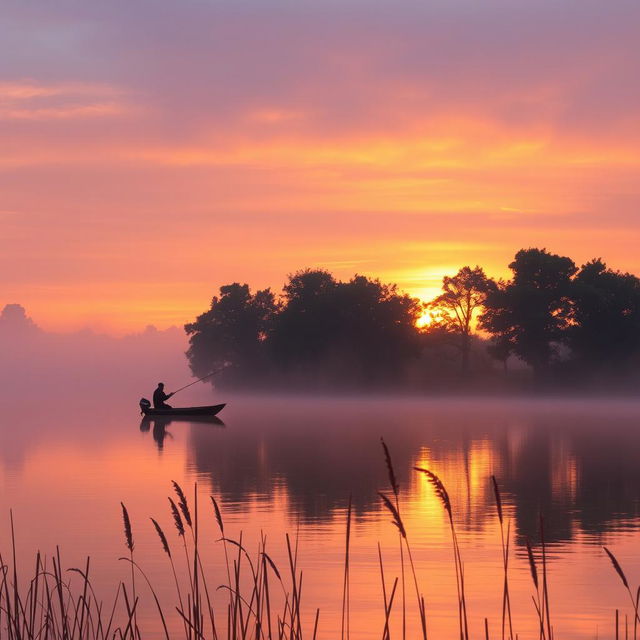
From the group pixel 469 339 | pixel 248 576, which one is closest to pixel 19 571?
pixel 248 576

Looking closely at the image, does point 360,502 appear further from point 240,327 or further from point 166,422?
point 240,327

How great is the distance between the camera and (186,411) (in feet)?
229

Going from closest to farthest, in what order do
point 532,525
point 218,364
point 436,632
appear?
1. point 436,632
2. point 532,525
3. point 218,364

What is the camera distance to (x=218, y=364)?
149000 millimetres

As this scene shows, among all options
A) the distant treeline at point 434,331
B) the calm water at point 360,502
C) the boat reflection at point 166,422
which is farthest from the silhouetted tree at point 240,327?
the calm water at point 360,502

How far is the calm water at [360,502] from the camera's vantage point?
51.3 feet

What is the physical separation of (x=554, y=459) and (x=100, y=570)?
25052mm

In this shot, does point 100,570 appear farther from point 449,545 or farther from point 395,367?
point 395,367

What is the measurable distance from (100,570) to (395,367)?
100384 millimetres

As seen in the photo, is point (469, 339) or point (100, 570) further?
point (469, 339)

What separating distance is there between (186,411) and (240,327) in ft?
214

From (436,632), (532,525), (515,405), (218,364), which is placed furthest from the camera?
(218,364)

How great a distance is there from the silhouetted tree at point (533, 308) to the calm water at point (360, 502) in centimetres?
4195

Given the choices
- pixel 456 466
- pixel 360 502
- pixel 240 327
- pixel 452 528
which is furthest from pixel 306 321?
pixel 452 528
